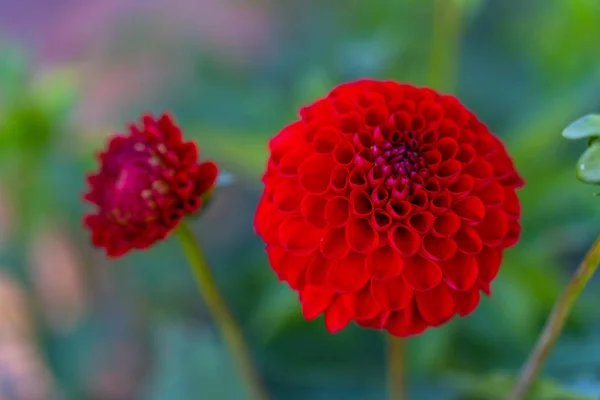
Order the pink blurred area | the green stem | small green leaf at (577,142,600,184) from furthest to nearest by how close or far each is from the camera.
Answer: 1. the pink blurred area
2. the green stem
3. small green leaf at (577,142,600,184)

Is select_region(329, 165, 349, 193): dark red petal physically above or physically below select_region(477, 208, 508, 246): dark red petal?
above

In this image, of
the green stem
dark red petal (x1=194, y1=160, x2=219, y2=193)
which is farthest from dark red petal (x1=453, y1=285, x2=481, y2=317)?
the green stem

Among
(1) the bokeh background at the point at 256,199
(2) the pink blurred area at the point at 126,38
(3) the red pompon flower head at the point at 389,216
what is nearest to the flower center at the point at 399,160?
(3) the red pompon flower head at the point at 389,216

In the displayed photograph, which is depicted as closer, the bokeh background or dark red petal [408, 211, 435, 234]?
dark red petal [408, 211, 435, 234]

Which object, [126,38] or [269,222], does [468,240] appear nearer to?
[269,222]

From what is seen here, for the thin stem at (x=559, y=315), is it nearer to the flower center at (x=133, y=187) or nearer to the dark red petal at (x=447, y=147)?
the dark red petal at (x=447, y=147)

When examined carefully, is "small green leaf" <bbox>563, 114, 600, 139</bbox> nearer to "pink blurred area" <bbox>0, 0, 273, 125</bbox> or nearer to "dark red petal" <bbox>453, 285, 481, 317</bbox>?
"dark red petal" <bbox>453, 285, 481, 317</bbox>

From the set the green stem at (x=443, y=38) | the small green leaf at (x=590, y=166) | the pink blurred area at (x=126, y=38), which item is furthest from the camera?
the pink blurred area at (x=126, y=38)

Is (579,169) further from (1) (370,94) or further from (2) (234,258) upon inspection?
(2) (234,258)
